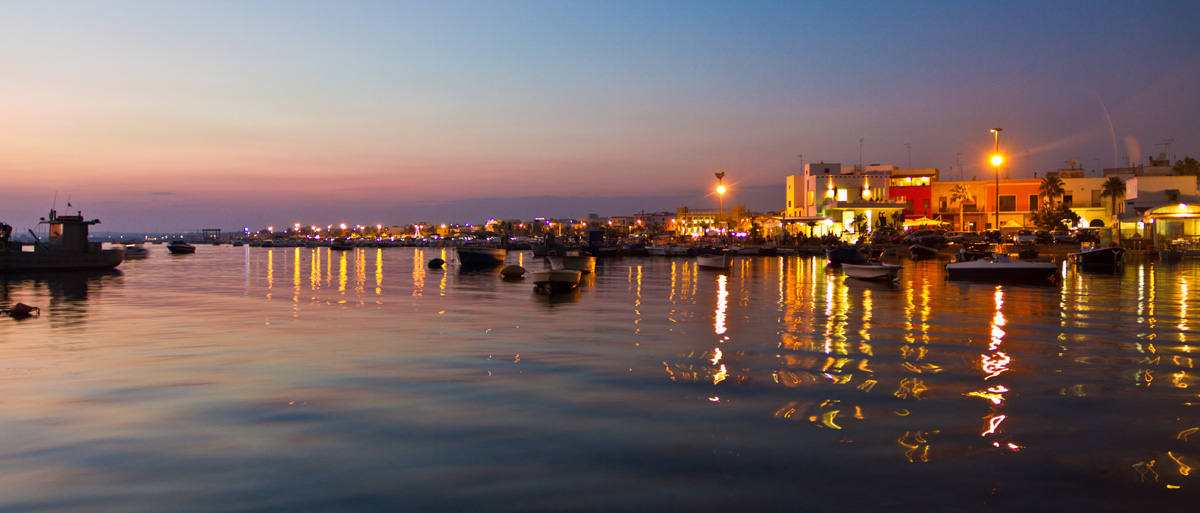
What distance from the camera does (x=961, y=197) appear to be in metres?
98.2

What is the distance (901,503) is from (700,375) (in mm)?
6017

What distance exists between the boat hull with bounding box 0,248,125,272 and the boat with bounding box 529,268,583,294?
127 ft

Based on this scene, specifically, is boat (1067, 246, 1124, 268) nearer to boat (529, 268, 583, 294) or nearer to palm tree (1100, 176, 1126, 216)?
boat (529, 268, 583, 294)

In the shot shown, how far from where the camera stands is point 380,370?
12.6 m

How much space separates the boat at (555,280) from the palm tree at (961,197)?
80850mm

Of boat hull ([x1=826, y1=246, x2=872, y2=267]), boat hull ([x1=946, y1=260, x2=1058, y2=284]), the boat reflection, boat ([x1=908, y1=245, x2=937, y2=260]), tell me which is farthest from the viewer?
boat ([x1=908, y1=245, x2=937, y2=260])

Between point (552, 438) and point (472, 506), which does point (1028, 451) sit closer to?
point (552, 438)

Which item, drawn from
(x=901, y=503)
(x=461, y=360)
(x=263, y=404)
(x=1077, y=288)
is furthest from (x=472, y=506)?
(x=1077, y=288)

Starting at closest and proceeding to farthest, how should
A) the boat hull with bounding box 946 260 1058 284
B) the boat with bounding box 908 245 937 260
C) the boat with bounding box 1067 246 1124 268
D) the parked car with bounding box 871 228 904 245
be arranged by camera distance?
1. the boat hull with bounding box 946 260 1058 284
2. the boat with bounding box 1067 246 1124 268
3. the boat with bounding box 908 245 937 260
4. the parked car with bounding box 871 228 904 245

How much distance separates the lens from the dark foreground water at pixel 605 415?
6297 millimetres

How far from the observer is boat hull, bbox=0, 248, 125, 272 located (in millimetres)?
47094

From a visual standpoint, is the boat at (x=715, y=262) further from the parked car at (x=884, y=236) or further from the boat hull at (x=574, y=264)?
the parked car at (x=884, y=236)

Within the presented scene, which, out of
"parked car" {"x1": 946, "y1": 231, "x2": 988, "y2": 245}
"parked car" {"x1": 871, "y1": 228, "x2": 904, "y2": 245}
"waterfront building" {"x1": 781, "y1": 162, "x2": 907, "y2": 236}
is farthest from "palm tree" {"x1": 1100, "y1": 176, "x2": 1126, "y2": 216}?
"parked car" {"x1": 871, "y1": 228, "x2": 904, "y2": 245}

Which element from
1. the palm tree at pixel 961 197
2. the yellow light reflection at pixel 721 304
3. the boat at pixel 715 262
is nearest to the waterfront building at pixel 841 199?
the palm tree at pixel 961 197
